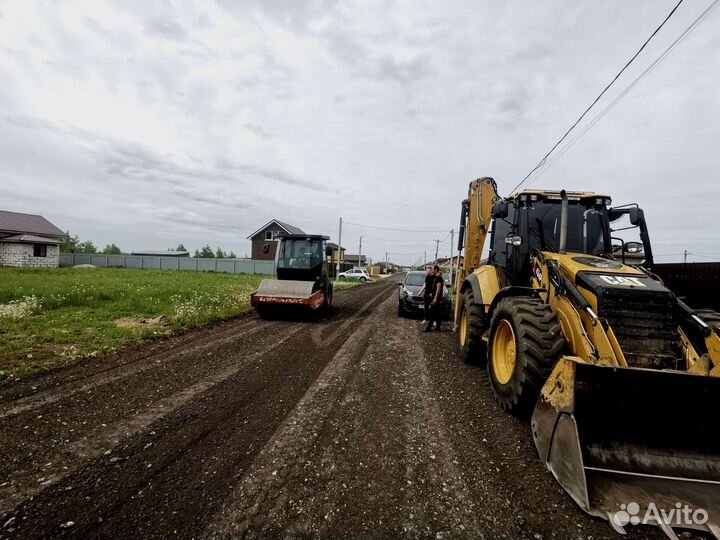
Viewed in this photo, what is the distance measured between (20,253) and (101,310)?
28.0 meters

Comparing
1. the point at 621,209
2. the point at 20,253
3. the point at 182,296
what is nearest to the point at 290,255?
the point at 182,296

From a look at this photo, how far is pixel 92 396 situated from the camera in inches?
161

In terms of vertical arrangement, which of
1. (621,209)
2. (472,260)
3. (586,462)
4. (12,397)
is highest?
(621,209)

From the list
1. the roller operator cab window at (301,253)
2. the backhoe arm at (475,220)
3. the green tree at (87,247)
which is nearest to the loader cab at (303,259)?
the roller operator cab window at (301,253)

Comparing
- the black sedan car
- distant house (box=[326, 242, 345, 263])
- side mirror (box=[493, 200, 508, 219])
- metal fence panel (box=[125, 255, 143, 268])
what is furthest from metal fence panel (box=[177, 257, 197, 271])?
side mirror (box=[493, 200, 508, 219])

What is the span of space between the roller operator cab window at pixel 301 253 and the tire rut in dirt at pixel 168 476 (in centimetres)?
676

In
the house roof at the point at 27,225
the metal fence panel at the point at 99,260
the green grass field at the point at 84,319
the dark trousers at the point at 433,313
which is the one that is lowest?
the green grass field at the point at 84,319

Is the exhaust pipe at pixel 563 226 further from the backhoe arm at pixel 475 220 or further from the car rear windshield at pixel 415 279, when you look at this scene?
the car rear windshield at pixel 415 279

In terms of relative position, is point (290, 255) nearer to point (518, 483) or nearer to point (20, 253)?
point (518, 483)

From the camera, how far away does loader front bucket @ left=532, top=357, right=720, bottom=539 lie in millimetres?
2369

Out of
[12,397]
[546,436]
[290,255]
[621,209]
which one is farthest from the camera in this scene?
[290,255]

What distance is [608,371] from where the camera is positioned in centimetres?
273

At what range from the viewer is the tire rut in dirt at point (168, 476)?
2.14m

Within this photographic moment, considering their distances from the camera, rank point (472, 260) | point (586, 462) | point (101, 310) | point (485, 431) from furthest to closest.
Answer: point (101, 310)
point (472, 260)
point (485, 431)
point (586, 462)
